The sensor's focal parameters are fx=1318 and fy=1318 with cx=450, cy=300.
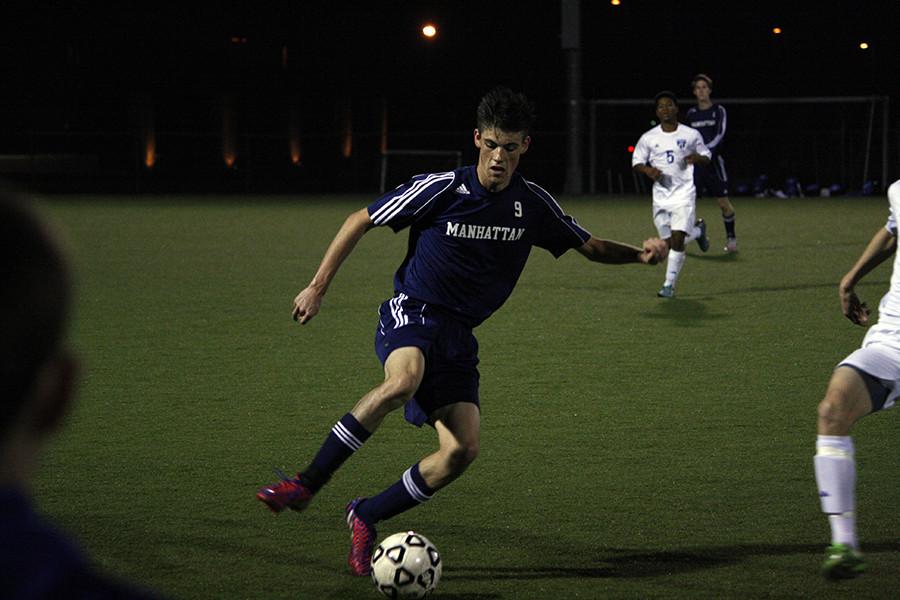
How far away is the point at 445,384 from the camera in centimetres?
472

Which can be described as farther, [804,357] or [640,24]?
[640,24]

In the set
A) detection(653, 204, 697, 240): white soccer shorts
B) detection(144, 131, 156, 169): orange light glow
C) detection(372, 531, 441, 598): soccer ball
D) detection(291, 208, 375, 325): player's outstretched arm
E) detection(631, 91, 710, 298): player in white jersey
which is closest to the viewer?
detection(372, 531, 441, 598): soccer ball

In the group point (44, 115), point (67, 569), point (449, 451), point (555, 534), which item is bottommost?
point (555, 534)

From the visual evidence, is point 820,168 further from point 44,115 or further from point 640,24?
point 44,115

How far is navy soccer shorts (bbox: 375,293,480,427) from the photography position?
4715 millimetres

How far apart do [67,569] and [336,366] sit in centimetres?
793

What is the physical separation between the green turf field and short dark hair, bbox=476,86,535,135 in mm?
1570

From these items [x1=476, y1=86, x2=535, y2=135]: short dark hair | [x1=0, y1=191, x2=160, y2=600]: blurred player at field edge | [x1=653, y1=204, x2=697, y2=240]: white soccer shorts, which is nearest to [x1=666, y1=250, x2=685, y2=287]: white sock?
[x1=653, y1=204, x2=697, y2=240]: white soccer shorts

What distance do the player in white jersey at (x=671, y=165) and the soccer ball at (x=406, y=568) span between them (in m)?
8.58

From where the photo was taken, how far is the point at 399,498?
470 centimetres

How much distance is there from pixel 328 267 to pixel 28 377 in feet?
12.7

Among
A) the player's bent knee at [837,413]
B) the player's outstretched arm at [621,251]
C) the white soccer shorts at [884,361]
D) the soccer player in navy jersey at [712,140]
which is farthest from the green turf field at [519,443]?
the soccer player in navy jersey at [712,140]

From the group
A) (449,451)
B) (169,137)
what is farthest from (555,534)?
(169,137)

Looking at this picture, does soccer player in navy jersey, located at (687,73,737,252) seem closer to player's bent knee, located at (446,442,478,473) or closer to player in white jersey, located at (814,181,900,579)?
player in white jersey, located at (814,181,900,579)
